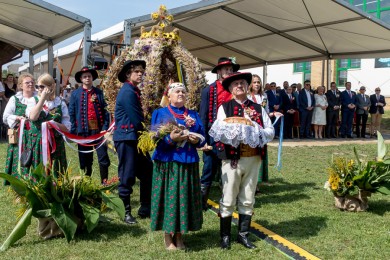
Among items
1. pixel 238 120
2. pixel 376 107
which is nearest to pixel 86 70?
pixel 238 120

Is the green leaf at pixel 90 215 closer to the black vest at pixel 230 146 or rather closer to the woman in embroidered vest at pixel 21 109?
the woman in embroidered vest at pixel 21 109

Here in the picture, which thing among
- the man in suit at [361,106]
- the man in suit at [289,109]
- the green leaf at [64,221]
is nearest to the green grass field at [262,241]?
the green leaf at [64,221]

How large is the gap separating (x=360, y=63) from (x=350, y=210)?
21.3m

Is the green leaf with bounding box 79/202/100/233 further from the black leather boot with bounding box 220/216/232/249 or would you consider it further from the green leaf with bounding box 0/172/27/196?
the black leather boot with bounding box 220/216/232/249

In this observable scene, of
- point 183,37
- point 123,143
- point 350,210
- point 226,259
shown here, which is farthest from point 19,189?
point 183,37

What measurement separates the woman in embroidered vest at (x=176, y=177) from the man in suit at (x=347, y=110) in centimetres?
1228

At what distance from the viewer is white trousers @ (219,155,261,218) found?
14.0ft

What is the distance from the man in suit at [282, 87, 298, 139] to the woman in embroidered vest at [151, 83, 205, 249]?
10.7 metres

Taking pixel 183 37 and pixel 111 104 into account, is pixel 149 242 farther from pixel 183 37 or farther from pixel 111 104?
pixel 183 37

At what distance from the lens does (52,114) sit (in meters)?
5.34

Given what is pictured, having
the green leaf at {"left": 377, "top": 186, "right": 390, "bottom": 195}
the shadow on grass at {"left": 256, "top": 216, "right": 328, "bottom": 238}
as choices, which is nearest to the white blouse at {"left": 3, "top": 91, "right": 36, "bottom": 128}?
the shadow on grass at {"left": 256, "top": 216, "right": 328, "bottom": 238}

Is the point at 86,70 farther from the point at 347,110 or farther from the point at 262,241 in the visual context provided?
the point at 347,110

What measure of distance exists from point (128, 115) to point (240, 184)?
1.44 m

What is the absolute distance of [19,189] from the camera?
4.21 m
